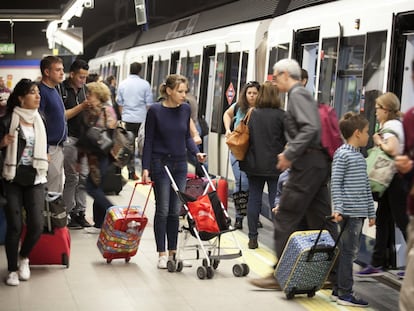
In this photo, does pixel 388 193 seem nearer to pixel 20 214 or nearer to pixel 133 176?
pixel 20 214

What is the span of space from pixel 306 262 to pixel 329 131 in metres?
1.05

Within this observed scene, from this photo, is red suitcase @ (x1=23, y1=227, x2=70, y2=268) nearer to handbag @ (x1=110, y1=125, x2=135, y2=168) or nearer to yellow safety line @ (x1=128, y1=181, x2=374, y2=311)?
handbag @ (x1=110, y1=125, x2=135, y2=168)

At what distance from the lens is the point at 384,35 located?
8594 mm

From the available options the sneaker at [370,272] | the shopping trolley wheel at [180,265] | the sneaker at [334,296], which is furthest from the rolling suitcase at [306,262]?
the shopping trolley wheel at [180,265]

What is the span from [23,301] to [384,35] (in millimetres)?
3962

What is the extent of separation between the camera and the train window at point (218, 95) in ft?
48.4

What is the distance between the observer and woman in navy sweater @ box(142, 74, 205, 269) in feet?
27.1

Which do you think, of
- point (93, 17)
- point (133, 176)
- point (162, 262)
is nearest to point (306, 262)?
point (162, 262)

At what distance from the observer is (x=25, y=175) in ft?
24.8

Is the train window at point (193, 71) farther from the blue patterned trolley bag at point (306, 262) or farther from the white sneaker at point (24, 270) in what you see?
the blue patterned trolley bag at point (306, 262)

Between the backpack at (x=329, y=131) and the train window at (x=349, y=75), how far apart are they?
1964 millimetres

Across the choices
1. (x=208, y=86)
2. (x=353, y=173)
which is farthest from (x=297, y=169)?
(x=208, y=86)

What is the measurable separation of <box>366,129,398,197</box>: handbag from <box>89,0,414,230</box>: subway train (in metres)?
0.73

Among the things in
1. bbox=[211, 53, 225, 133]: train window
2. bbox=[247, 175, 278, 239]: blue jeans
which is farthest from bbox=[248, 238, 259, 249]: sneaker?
bbox=[211, 53, 225, 133]: train window
